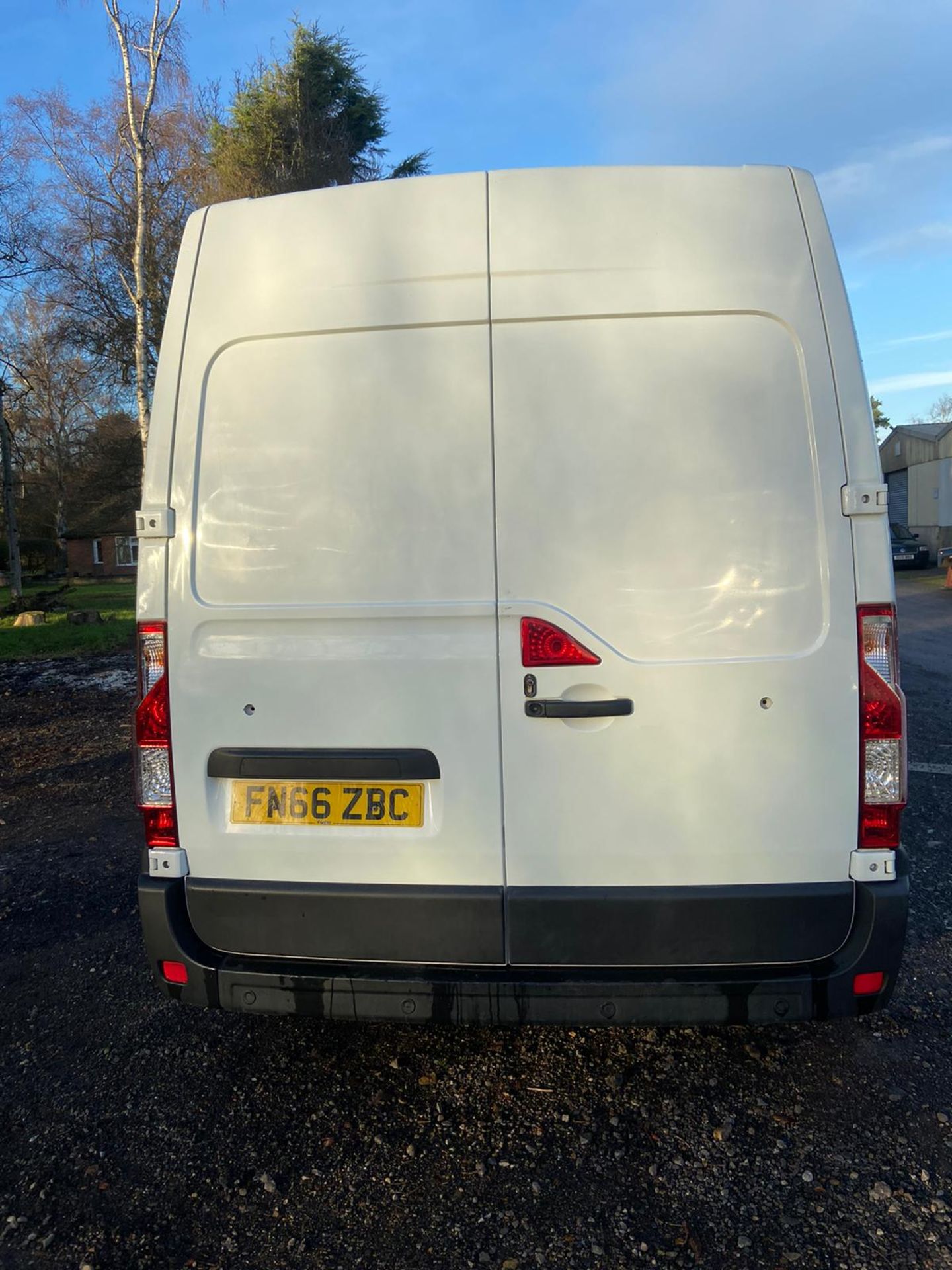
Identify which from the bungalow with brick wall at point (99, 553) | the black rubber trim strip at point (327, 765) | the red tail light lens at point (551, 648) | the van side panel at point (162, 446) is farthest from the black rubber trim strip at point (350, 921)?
the bungalow with brick wall at point (99, 553)

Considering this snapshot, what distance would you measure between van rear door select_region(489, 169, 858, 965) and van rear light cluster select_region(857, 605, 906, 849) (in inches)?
1.5

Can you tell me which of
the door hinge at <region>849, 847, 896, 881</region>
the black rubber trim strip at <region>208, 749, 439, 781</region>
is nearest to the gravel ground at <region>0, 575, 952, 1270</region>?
the door hinge at <region>849, 847, 896, 881</region>

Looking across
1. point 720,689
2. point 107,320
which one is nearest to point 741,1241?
point 720,689

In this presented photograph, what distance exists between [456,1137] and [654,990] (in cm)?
77

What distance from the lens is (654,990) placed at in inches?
87.5

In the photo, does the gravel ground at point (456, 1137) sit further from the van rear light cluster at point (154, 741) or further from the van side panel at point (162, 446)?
the van side panel at point (162, 446)

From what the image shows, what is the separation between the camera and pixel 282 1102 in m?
2.60

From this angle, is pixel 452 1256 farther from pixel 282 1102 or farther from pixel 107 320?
pixel 107 320

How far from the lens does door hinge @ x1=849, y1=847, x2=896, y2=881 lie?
7.21 ft

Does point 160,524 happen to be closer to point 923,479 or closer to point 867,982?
point 867,982

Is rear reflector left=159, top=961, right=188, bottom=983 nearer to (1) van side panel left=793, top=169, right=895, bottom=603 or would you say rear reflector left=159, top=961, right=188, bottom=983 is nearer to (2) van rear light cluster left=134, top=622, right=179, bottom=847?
(2) van rear light cluster left=134, top=622, right=179, bottom=847

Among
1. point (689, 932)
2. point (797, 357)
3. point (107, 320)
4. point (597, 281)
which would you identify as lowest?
point (689, 932)

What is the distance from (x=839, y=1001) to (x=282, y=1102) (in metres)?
1.72

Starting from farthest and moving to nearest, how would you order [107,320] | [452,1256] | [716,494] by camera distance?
[107,320] → [716,494] → [452,1256]
